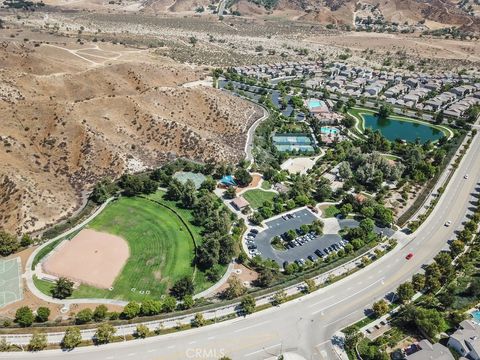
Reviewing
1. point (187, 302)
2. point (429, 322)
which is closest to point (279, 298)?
point (187, 302)

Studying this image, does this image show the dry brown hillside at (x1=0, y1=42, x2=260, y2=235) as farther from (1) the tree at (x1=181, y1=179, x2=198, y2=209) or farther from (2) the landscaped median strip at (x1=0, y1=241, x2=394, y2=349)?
(2) the landscaped median strip at (x1=0, y1=241, x2=394, y2=349)

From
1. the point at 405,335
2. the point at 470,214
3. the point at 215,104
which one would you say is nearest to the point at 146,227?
the point at 405,335

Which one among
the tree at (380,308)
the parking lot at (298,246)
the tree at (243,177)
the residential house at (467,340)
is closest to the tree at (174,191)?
the tree at (243,177)

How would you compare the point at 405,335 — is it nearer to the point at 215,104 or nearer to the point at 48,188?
the point at 48,188

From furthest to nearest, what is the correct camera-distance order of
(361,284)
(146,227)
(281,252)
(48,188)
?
(48,188), (146,227), (281,252), (361,284)

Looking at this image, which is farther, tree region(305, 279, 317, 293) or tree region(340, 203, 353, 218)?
tree region(340, 203, 353, 218)

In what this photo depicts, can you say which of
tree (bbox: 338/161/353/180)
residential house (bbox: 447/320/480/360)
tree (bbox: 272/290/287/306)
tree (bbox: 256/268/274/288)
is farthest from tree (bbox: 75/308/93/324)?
tree (bbox: 338/161/353/180)
